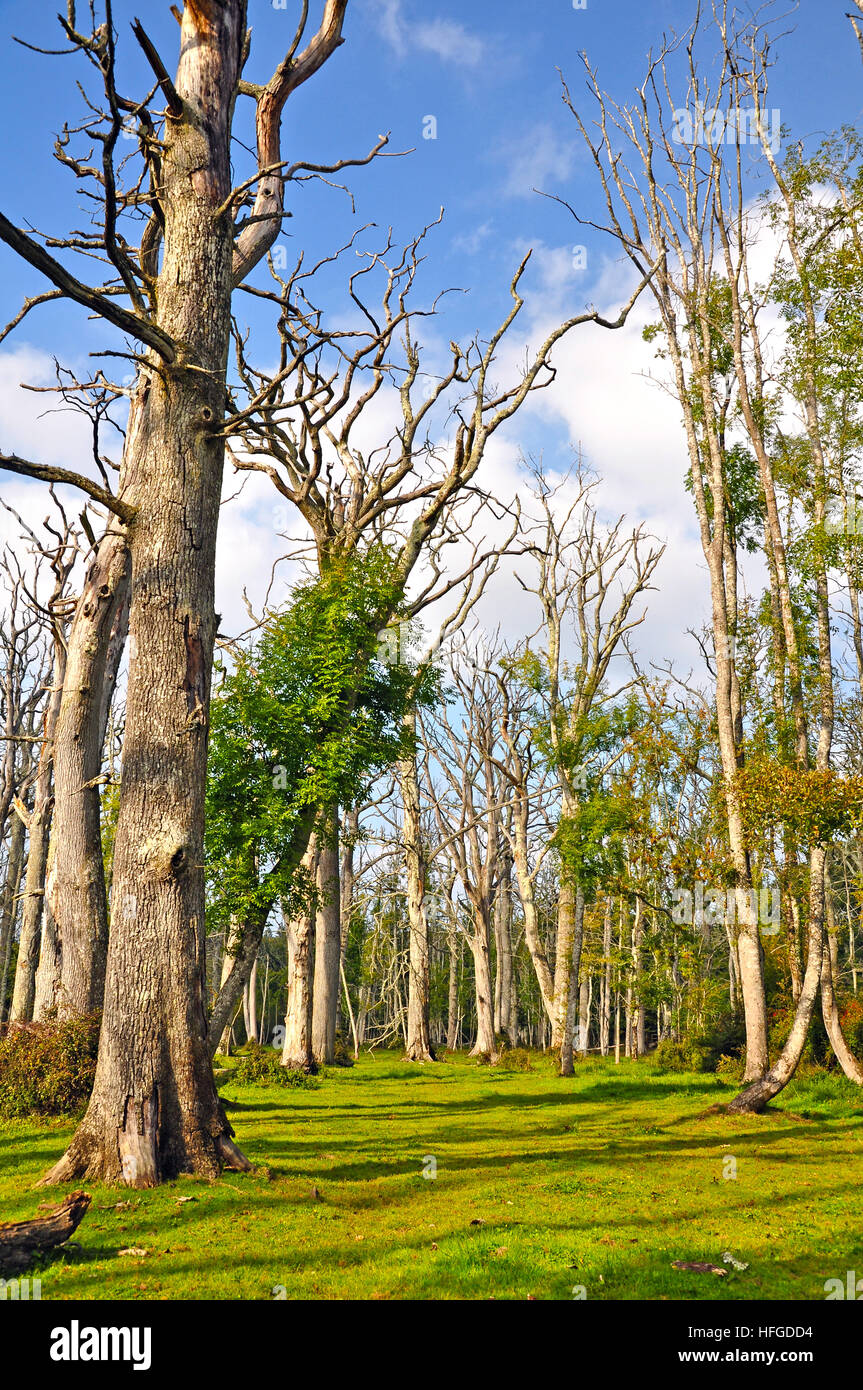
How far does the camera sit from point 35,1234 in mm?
5711

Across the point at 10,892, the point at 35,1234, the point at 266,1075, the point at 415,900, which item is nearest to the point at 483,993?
the point at 415,900

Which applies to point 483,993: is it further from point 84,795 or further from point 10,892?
point 84,795

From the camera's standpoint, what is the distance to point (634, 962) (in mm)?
27562

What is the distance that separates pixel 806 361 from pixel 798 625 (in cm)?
517

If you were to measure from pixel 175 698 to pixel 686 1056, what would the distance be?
19906 mm

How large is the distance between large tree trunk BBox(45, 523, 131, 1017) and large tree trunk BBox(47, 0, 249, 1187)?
14.5ft

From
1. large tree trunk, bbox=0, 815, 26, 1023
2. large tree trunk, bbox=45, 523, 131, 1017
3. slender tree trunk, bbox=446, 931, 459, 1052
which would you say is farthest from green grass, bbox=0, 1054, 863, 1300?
slender tree trunk, bbox=446, 931, 459, 1052

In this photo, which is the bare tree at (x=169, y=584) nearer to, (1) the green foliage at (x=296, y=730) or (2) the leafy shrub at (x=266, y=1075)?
(1) the green foliage at (x=296, y=730)

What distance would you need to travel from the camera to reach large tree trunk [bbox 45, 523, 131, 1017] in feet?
43.2

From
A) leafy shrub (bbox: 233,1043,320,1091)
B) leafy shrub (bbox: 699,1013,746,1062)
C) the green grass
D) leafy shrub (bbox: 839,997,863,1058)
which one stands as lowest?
leafy shrub (bbox: 699,1013,746,1062)

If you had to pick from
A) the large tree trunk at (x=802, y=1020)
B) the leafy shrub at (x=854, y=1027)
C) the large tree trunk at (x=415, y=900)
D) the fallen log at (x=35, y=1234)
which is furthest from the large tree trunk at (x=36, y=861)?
the leafy shrub at (x=854, y=1027)

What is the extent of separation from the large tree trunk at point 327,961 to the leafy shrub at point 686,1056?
898 cm

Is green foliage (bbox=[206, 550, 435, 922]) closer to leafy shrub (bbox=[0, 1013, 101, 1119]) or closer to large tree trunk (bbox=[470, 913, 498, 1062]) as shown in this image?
leafy shrub (bbox=[0, 1013, 101, 1119])

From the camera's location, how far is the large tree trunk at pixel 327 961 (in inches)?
842
